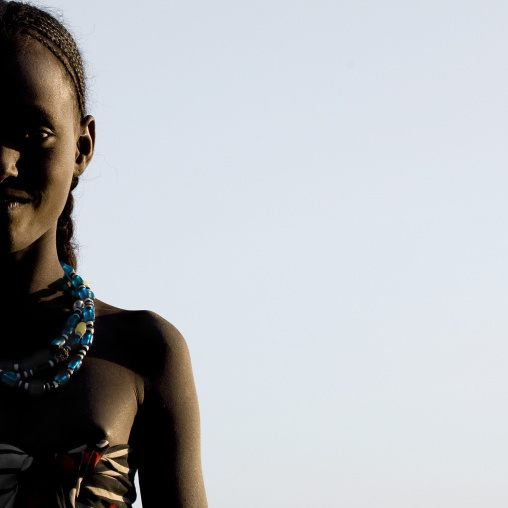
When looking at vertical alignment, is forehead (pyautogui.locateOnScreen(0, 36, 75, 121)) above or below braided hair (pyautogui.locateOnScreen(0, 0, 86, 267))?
below

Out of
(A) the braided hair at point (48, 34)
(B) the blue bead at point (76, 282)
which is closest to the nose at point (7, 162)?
(A) the braided hair at point (48, 34)

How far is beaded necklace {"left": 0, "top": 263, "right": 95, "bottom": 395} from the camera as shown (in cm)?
418

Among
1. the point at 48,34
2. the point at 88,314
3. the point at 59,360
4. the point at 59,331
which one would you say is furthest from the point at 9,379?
the point at 48,34

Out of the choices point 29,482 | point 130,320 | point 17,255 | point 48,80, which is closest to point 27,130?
point 48,80

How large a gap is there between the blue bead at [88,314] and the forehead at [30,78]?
2.36 ft

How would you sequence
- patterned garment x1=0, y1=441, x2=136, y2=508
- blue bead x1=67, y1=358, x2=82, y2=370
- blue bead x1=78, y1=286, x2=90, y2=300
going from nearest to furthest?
patterned garment x1=0, y1=441, x2=136, y2=508, blue bead x1=67, y1=358, x2=82, y2=370, blue bead x1=78, y1=286, x2=90, y2=300

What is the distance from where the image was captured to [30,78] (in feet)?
13.8

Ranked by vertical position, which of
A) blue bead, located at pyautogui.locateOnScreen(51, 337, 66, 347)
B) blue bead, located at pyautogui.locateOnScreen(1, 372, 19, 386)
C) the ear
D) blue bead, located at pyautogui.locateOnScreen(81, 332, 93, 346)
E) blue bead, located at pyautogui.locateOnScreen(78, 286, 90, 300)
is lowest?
blue bead, located at pyautogui.locateOnScreen(1, 372, 19, 386)

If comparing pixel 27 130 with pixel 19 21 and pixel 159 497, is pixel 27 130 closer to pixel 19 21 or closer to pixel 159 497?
pixel 19 21

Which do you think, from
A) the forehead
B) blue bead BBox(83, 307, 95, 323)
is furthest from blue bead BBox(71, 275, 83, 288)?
the forehead

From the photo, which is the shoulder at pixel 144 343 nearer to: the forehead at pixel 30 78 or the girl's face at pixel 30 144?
the girl's face at pixel 30 144

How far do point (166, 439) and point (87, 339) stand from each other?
0.45m

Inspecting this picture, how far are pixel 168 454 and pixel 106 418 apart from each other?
0.31 meters

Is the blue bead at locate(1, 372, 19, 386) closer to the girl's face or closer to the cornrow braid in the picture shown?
the girl's face
